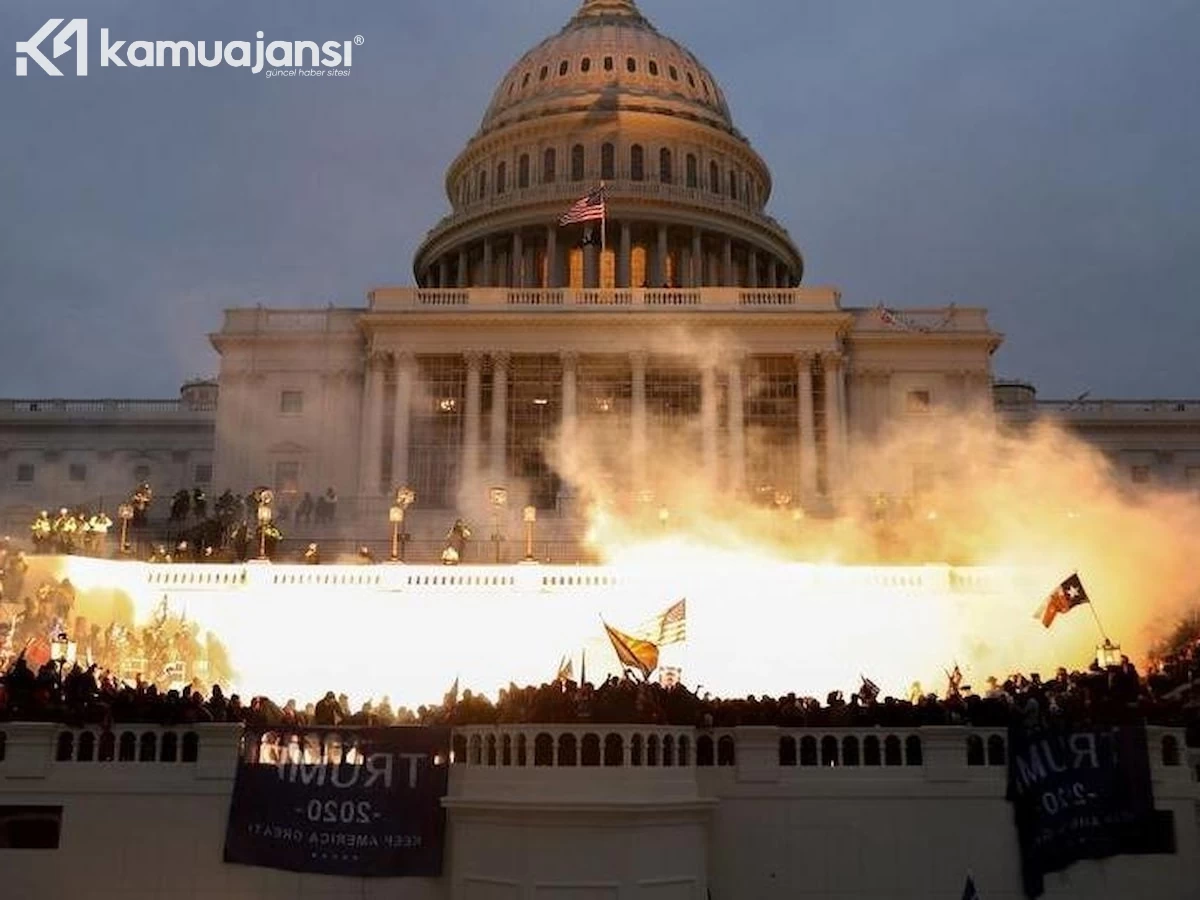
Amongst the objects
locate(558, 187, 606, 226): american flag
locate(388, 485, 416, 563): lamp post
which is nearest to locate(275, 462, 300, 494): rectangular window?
locate(388, 485, 416, 563): lamp post

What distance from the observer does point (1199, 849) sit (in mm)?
19844

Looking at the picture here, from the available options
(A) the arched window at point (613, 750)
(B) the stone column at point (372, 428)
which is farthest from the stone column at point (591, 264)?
(A) the arched window at point (613, 750)

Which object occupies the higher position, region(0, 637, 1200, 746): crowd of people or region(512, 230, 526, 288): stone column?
region(512, 230, 526, 288): stone column

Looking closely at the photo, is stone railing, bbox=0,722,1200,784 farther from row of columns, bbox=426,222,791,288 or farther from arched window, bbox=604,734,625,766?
row of columns, bbox=426,222,791,288

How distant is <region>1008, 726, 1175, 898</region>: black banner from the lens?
19.7 meters

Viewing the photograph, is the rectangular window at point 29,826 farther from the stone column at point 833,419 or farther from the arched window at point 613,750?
the stone column at point 833,419

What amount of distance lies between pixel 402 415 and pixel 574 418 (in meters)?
7.28

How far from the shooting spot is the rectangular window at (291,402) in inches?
2322

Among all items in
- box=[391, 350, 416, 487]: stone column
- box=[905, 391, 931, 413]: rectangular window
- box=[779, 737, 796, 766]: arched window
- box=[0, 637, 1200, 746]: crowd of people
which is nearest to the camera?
box=[0, 637, 1200, 746]: crowd of people

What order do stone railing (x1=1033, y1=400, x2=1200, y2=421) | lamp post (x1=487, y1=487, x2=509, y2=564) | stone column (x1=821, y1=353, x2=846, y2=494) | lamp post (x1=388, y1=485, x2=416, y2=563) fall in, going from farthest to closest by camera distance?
1. stone railing (x1=1033, y1=400, x2=1200, y2=421)
2. stone column (x1=821, y1=353, x2=846, y2=494)
3. lamp post (x1=487, y1=487, x2=509, y2=564)
4. lamp post (x1=388, y1=485, x2=416, y2=563)

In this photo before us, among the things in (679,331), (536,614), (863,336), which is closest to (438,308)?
(679,331)

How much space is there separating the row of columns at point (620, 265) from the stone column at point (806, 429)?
18.5 m

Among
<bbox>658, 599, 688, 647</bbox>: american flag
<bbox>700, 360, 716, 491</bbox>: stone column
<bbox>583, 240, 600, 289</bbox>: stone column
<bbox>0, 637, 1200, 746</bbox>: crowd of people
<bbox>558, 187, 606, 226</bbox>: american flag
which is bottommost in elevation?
<bbox>0, 637, 1200, 746</bbox>: crowd of people

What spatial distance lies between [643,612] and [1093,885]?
657 inches
